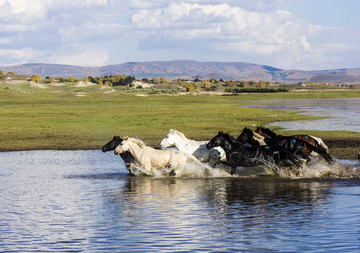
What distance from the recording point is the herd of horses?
732 inches

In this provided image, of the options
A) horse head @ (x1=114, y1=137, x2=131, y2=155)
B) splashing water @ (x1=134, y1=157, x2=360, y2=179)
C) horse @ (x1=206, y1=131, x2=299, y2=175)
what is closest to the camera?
horse @ (x1=206, y1=131, x2=299, y2=175)

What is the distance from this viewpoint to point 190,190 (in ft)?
53.5

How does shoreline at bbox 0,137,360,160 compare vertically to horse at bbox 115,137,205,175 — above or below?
below

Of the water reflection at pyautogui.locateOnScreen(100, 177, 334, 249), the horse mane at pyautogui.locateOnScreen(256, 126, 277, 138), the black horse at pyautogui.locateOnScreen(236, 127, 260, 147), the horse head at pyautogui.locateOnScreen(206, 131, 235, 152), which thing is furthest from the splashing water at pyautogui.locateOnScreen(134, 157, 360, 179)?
the horse mane at pyautogui.locateOnScreen(256, 126, 277, 138)

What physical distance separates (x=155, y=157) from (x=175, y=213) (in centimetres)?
610

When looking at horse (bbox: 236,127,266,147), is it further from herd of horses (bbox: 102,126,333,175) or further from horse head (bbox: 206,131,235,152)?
horse head (bbox: 206,131,235,152)

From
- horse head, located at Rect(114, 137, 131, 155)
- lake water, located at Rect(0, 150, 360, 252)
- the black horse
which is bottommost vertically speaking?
lake water, located at Rect(0, 150, 360, 252)

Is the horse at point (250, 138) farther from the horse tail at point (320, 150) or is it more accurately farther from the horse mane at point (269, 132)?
the horse tail at point (320, 150)

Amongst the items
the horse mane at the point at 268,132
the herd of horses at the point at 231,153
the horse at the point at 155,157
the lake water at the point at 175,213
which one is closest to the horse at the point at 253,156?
the herd of horses at the point at 231,153

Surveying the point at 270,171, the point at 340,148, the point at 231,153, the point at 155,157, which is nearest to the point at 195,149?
the point at 155,157

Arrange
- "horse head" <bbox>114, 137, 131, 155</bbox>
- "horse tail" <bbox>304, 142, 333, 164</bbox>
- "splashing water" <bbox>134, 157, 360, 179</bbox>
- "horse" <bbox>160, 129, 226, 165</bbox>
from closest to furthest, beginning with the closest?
"splashing water" <bbox>134, 157, 360, 179</bbox> < "horse tail" <bbox>304, 142, 333, 164</bbox> < "horse head" <bbox>114, 137, 131, 155</bbox> < "horse" <bbox>160, 129, 226, 165</bbox>

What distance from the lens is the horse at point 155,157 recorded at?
19.0 m

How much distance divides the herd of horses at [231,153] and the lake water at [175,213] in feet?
1.69

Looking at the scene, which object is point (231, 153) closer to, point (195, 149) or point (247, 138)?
point (247, 138)
